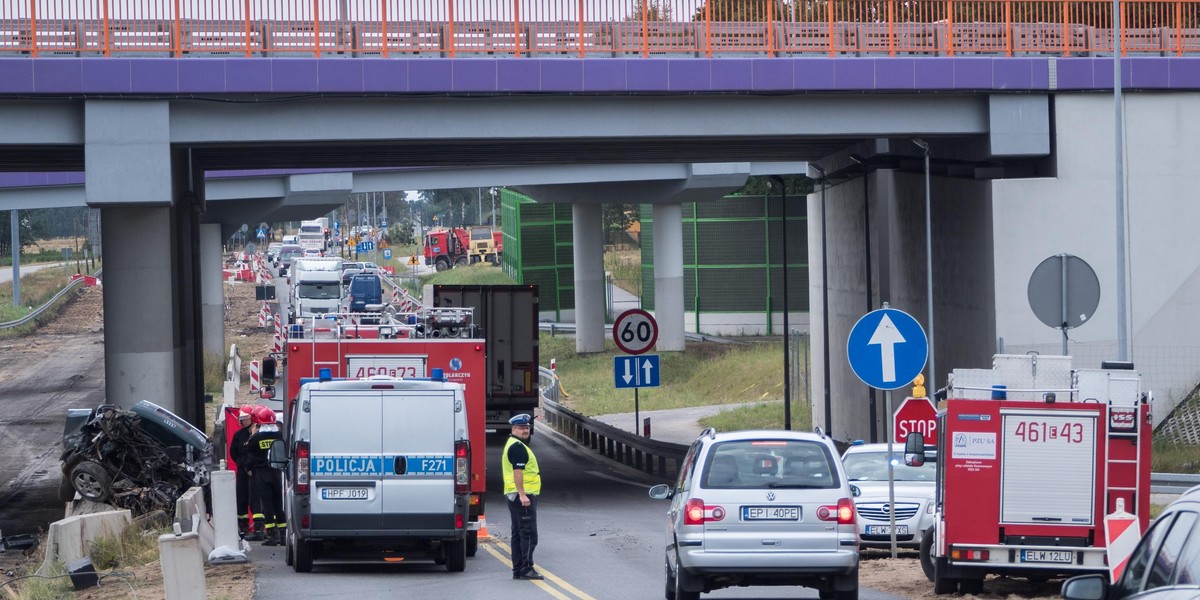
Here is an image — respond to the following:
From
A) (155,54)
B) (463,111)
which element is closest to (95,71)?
(155,54)

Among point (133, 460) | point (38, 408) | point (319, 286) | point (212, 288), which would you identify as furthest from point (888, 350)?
point (319, 286)

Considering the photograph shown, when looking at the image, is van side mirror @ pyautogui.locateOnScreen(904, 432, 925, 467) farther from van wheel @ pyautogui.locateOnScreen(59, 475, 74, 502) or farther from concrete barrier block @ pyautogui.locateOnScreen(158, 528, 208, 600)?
van wheel @ pyautogui.locateOnScreen(59, 475, 74, 502)

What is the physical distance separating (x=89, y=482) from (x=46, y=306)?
61.3m

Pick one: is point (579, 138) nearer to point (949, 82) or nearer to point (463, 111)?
point (463, 111)

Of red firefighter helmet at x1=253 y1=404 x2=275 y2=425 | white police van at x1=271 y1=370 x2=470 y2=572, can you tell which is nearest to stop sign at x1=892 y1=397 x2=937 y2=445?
white police van at x1=271 y1=370 x2=470 y2=572

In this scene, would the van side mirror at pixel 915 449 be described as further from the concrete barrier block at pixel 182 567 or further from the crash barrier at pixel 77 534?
the crash barrier at pixel 77 534

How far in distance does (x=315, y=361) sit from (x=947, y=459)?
329 inches

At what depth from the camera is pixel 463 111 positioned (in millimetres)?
23750

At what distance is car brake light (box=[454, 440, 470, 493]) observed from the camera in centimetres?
1516

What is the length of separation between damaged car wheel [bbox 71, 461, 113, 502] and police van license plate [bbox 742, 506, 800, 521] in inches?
441

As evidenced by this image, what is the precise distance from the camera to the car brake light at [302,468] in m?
14.9

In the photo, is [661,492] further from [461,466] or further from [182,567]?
[182,567]

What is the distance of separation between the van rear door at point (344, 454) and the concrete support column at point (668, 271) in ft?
145

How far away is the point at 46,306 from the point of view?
A: 3056 inches
